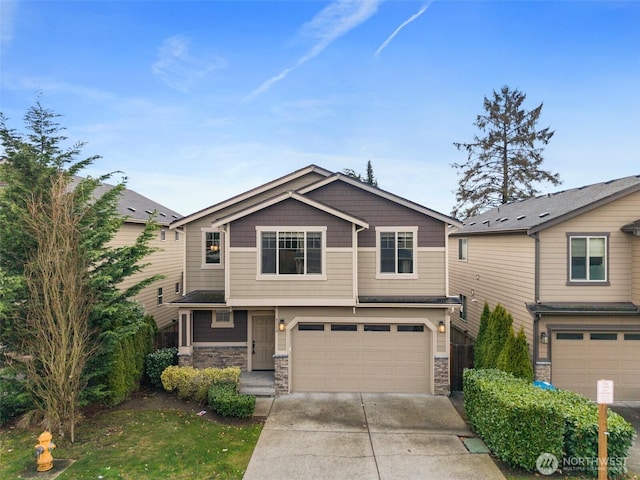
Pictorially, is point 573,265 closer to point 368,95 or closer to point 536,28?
point 536,28

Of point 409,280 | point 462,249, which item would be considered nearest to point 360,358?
point 409,280

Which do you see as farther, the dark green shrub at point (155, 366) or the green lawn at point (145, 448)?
the dark green shrub at point (155, 366)

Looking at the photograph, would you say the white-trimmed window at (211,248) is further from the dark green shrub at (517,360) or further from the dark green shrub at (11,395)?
the dark green shrub at (517,360)

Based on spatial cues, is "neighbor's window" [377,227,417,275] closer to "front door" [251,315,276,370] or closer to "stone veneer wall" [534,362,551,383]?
"front door" [251,315,276,370]

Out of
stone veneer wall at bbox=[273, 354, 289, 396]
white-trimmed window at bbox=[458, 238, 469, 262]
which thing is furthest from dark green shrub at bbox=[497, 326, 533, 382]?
white-trimmed window at bbox=[458, 238, 469, 262]

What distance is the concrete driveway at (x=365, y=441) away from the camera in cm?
630

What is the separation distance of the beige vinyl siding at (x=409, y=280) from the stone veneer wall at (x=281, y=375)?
10.3ft

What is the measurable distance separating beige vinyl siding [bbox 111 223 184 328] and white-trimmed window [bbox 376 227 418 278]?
329 inches

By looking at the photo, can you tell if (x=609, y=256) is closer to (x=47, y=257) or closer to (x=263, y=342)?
(x=263, y=342)

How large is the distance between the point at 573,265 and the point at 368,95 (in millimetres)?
14335

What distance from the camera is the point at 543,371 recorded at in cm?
968

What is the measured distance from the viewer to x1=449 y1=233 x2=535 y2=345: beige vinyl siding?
10.4 m

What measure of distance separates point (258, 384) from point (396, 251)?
5.99 m

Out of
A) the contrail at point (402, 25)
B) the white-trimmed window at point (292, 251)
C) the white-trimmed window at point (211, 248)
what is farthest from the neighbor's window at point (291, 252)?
the contrail at point (402, 25)
